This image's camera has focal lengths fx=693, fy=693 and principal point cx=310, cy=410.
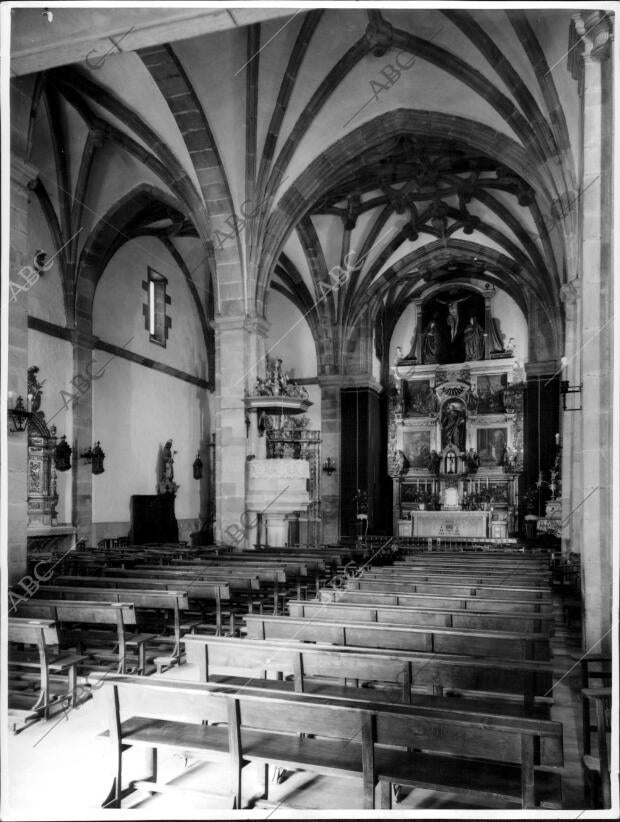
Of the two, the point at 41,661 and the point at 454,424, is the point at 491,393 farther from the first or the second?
the point at 41,661

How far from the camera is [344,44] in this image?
1427 cm

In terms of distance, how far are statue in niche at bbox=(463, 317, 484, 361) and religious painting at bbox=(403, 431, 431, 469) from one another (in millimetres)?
3651

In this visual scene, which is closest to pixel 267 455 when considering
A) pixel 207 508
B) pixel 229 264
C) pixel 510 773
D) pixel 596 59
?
pixel 229 264

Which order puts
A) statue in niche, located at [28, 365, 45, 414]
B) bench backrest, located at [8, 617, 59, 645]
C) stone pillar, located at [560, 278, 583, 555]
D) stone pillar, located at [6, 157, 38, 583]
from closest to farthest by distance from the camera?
1. bench backrest, located at [8, 617, 59, 645]
2. stone pillar, located at [6, 157, 38, 583]
3. stone pillar, located at [560, 278, 583, 555]
4. statue in niche, located at [28, 365, 45, 414]

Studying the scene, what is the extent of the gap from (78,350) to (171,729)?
50.1 ft

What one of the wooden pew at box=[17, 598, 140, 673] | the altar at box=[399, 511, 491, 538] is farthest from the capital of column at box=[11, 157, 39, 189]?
the altar at box=[399, 511, 491, 538]

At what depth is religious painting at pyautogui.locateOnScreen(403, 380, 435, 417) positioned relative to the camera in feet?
94.8

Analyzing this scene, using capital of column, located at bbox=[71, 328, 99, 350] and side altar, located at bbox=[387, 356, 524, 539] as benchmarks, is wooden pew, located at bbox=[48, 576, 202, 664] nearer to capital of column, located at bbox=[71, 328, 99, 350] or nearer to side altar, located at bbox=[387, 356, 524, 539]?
capital of column, located at bbox=[71, 328, 99, 350]

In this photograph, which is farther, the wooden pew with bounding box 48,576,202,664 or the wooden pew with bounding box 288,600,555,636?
the wooden pew with bounding box 48,576,202,664

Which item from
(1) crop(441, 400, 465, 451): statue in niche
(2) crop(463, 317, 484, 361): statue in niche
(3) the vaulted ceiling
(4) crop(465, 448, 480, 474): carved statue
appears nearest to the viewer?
(3) the vaulted ceiling

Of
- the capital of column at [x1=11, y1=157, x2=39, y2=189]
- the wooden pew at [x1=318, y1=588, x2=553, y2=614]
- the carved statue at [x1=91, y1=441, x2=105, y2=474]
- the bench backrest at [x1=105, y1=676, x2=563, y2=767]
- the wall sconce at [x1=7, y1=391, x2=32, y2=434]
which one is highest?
the capital of column at [x1=11, y1=157, x2=39, y2=189]

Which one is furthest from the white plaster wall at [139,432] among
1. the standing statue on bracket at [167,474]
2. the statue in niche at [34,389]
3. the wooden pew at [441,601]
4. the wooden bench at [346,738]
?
the wooden bench at [346,738]

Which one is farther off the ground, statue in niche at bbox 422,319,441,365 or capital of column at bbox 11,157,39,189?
capital of column at bbox 11,157,39,189

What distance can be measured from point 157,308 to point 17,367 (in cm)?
1316
